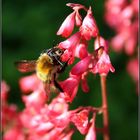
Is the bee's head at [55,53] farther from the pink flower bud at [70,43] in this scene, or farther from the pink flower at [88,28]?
the pink flower at [88,28]

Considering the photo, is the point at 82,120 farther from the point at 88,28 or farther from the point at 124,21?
the point at 124,21

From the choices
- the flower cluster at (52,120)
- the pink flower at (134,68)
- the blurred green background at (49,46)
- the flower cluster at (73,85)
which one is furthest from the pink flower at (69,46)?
the blurred green background at (49,46)

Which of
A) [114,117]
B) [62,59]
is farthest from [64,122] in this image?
[114,117]

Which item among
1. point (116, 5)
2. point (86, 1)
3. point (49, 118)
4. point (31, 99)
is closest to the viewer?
point (49, 118)

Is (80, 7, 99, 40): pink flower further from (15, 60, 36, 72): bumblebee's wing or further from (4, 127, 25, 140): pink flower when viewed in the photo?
(4, 127, 25, 140): pink flower

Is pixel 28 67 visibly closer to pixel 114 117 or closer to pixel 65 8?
pixel 114 117

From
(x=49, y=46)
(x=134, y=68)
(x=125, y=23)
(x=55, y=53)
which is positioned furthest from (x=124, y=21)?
(x=55, y=53)
